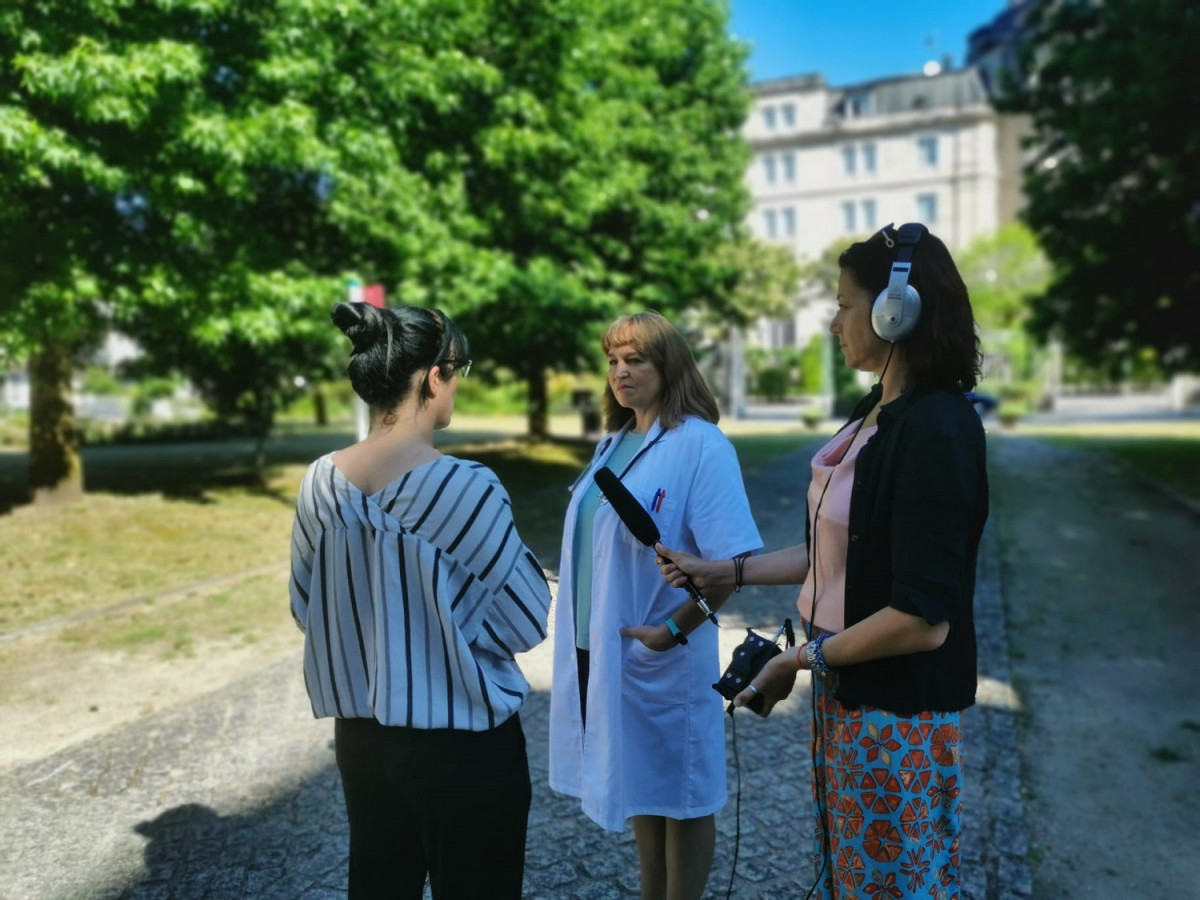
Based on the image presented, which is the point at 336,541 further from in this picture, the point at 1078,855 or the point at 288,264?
the point at 288,264

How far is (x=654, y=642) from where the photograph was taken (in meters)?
2.81

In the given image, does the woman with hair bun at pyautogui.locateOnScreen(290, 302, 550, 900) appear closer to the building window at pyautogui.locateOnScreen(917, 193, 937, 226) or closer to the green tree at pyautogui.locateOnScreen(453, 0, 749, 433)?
the green tree at pyautogui.locateOnScreen(453, 0, 749, 433)

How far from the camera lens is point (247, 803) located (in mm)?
4523

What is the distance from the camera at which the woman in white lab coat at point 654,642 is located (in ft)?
9.41

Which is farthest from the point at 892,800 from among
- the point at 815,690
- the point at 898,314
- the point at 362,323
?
the point at 362,323

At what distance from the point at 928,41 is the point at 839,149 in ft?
45.3

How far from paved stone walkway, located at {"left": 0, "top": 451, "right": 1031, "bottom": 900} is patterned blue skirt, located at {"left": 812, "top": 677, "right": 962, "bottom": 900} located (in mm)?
1626

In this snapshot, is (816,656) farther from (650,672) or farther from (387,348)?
(387,348)

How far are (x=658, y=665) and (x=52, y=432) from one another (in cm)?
1203

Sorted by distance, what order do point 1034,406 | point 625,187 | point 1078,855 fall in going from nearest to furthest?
point 1078,855, point 625,187, point 1034,406

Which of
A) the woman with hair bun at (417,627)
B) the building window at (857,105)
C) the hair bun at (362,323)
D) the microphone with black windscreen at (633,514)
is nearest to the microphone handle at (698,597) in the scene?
the microphone with black windscreen at (633,514)

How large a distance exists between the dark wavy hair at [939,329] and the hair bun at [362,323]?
115 centimetres

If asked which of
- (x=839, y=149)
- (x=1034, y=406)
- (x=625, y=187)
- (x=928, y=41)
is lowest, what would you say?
(x=1034, y=406)

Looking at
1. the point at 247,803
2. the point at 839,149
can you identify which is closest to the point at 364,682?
the point at 247,803
